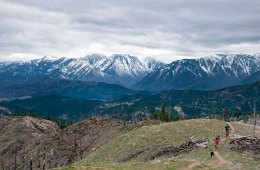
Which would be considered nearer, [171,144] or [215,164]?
[215,164]

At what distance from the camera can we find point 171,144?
8931cm

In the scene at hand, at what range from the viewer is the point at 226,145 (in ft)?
256

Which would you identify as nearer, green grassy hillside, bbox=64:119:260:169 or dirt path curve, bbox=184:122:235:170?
dirt path curve, bbox=184:122:235:170

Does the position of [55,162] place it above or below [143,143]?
below

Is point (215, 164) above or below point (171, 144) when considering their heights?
above

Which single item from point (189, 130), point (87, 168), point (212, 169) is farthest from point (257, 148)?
point (87, 168)

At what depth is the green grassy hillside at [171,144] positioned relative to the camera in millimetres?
61853

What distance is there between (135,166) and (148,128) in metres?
49.5

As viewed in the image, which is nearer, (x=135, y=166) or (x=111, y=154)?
(x=135, y=166)

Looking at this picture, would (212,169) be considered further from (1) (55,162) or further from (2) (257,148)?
(1) (55,162)

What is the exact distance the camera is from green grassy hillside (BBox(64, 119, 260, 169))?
Result: 61.9 m

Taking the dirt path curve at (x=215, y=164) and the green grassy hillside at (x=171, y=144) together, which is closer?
the dirt path curve at (x=215, y=164)

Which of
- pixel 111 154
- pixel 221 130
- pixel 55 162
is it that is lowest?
pixel 55 162

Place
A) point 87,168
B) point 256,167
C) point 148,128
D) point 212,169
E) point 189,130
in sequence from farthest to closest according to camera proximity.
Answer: point 148,128 → point 189,130 → point 256,167 → point 212,169 → point 87,168
